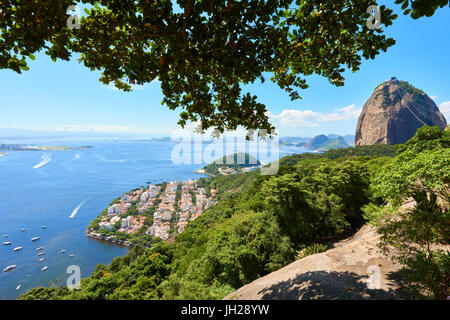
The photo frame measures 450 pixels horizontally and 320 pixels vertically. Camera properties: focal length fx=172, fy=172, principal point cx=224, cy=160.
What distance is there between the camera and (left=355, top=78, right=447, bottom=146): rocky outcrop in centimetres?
7300

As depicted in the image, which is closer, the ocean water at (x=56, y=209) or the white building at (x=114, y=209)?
the ocean water at (x=56, y=209)

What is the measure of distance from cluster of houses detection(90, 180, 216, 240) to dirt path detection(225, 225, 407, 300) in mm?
40111

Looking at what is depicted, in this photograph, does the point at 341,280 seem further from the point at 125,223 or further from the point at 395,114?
the point at 395,114

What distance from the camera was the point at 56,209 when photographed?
182 feet

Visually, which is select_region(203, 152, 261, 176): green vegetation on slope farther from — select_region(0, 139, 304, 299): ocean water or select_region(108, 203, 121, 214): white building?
select_region(108, 203, 121, 214): white building

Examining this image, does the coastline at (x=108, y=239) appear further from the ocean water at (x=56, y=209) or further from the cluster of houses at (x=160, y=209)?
the cluster of houses at (x=160, y=209)

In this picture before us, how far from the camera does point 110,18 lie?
2.29 meters

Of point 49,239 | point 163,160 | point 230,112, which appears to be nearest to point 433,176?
point 230,112

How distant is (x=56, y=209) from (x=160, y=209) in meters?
34.0

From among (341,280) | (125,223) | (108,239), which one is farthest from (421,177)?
(125,223)

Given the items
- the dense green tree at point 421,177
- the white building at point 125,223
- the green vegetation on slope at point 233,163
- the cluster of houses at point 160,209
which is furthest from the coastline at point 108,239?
the green vegetation on slope at point 233,163

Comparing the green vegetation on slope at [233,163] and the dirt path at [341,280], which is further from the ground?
the dirt path at [341,280]

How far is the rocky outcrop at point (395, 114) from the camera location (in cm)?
7300

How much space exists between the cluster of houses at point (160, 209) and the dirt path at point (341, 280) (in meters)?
40.1
